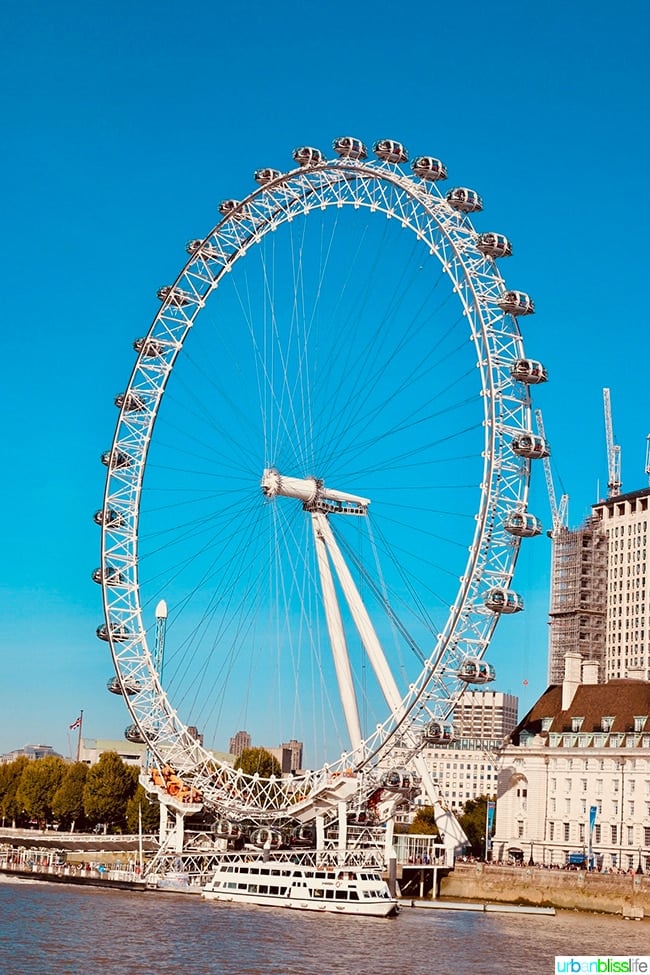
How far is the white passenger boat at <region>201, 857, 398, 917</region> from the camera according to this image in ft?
246

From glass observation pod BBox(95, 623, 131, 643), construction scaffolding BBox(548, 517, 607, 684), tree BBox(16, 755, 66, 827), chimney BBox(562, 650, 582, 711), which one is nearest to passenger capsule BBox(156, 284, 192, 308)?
glass observation pod BBox(95, 623, 131, 643)

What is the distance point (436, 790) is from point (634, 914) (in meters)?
14.0

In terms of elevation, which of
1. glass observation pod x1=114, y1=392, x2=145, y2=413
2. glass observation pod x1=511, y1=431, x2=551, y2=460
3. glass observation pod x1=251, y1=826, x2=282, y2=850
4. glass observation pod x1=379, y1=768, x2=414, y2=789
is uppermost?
glass observation pod x1=114, y1=392, x2=145, y2=413

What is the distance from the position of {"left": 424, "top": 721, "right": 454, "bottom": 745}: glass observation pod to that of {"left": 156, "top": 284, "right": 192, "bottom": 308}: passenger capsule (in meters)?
28.1

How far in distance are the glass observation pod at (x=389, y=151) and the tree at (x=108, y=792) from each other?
60854 mm

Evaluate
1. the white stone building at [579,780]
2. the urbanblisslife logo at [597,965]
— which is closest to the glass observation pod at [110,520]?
the white stone building at [579,780]

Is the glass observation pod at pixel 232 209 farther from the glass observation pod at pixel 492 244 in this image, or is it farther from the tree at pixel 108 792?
the tree at pixel 108 792

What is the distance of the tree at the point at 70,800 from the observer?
124188mm

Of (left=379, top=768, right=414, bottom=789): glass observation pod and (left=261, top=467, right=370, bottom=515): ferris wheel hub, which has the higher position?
(left=261, top=467, right=370, bottom=515): ferris wheel hub

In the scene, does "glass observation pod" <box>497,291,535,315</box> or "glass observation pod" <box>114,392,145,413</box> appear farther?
"glass observation pod" <box>114,392,145,413</box>

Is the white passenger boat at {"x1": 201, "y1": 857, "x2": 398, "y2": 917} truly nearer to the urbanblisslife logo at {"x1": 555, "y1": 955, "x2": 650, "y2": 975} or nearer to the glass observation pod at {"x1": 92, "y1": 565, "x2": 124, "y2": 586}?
the glass observation pod at {"x1": 92, "y1": 565, "x2": 124, "y2": 586}

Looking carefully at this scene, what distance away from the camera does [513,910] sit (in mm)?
81188

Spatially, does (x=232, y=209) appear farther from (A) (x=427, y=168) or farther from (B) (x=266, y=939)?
(B) (x=266, y=939)

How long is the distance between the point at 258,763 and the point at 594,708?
32.8 meters
